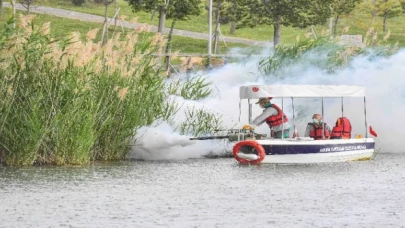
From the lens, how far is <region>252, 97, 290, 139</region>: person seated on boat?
38.1 metres

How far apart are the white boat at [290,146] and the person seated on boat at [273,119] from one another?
630 mm

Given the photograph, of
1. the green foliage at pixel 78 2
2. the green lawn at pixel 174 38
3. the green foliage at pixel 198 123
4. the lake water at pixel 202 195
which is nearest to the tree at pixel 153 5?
the green lawn at pixel 174 38

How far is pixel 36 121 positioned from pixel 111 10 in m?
71.5

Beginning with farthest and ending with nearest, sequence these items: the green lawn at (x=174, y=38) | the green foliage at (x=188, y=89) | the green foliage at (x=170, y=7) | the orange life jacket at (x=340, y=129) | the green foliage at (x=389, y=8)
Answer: the green foliage at (x=389, y=8) < the green lawn at (x=174, y=38) < the green foliage at (x=170, y=7) < the green foliage at (x=188, y=89) < the orange life jacket at (x=340, y=129)

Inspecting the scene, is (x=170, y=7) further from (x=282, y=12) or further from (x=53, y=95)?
(x=53, y=95)

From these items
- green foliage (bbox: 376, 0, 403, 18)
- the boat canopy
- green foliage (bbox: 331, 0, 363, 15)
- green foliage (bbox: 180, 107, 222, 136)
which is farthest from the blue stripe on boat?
green foliage (bbox: 376, 0, 403, 18)

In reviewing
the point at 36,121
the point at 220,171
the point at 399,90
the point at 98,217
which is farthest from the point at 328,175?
the point at 399,90

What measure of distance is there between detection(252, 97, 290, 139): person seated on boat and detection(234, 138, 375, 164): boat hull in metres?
0.94

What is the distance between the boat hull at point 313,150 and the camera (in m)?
37.0

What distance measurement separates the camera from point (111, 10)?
342ft

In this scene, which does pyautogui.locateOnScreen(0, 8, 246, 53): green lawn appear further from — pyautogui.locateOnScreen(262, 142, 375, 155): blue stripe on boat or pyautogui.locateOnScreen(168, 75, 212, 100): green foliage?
pyautogui.locateOnScreen(262, 142, 375, 155): blue stripe on boat

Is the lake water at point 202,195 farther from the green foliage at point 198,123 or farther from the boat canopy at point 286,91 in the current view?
the boat canopy at point 286,91

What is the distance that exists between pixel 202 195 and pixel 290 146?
8.85 m

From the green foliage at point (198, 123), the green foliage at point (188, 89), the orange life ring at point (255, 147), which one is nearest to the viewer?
the orange life ring at point (255, 147)
